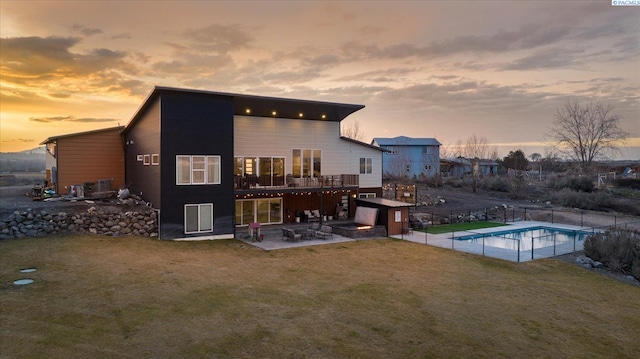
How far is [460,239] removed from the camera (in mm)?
21188

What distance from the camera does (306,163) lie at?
24891mm

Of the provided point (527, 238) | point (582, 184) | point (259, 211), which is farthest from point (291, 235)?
point (582, 184)

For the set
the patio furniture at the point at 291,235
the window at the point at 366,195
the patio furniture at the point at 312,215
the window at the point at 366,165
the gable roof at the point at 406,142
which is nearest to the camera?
the patio furniture at the point at 291,235

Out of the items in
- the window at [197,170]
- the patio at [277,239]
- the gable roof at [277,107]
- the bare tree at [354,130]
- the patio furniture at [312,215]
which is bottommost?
the patio at [277,239]

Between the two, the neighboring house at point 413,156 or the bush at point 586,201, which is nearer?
the bush at point 586,201

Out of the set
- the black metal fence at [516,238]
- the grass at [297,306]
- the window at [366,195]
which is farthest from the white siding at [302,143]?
the grass at [297,306]

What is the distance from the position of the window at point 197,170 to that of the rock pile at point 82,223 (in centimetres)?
245

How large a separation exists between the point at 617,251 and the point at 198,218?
1951 cm

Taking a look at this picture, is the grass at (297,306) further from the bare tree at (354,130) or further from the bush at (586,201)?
the bare tree at (354,130)

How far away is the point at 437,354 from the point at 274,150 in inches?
698

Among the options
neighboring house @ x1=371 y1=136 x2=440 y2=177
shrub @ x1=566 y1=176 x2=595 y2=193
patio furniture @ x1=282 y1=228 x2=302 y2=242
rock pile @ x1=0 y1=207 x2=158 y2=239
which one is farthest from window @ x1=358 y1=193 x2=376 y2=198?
neighboring house @ x1=371 y1=136 x2=440 y2=177

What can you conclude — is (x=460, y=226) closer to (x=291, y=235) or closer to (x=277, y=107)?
(x=291, y=235)

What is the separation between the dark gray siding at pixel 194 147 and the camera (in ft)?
60.6

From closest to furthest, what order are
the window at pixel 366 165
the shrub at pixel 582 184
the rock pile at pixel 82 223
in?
the rock pile at pixel 82 223 → the window at pixel 366 165 → the shrub at pixel 582 184
